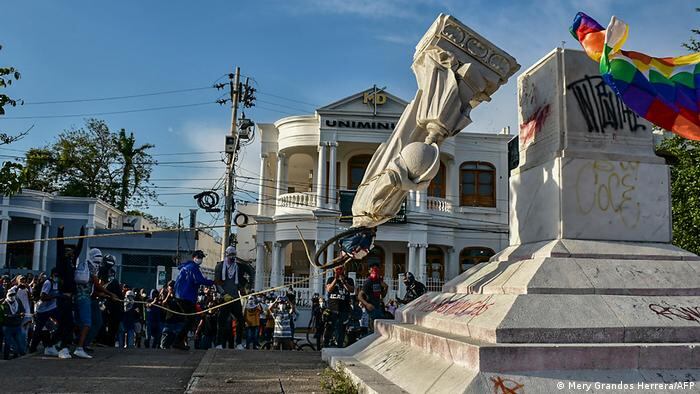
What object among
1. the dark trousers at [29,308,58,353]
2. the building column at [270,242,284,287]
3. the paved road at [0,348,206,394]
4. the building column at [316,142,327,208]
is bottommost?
the paved road at [0,348,206,394]

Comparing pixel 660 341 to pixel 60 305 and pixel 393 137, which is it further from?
pixel 60 305

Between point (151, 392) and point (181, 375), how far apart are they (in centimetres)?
111

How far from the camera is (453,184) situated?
30688mm

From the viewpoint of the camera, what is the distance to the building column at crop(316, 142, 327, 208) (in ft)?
94.3

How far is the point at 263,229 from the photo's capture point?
30.2m

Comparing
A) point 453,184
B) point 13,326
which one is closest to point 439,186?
point 453,184

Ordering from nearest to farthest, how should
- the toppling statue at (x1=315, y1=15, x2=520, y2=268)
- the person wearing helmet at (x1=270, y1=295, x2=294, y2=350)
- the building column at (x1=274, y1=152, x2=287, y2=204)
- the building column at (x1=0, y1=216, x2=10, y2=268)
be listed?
the toppling statue at (x1=315, y1=15, x2=520, y2=268) < the person wearing helmet at (x1=270, y1=295, x2=294, y2=350) < the building column at (x1=274, y1=152, x2=287, y2=204) < the building column at (x1=0, y1=216, x2=10, y2=268)

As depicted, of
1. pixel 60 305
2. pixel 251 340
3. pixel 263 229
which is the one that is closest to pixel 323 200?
pixel 263 229

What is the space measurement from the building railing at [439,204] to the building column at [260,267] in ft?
26.3

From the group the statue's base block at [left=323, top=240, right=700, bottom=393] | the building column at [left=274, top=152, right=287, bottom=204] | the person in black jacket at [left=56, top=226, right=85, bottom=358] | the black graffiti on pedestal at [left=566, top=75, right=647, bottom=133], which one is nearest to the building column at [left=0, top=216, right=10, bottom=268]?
the building column at [left=274, top=152, right=287, bottom=204]

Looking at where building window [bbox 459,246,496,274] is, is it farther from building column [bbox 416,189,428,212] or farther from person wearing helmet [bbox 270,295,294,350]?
person wearing helmet [bbox 270,295,294,350]

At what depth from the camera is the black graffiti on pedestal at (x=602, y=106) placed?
244 inches

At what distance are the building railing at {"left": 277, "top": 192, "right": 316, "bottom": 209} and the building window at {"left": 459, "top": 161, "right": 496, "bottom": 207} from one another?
24.5 ft

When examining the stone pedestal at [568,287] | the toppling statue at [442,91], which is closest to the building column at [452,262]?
the stone pedestal at [568,287]
